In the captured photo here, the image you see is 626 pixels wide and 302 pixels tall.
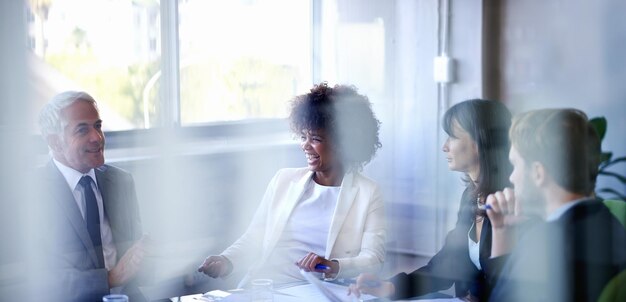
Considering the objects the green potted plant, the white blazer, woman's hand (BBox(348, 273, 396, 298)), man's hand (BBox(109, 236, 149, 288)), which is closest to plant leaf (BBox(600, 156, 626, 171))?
the green potted plant

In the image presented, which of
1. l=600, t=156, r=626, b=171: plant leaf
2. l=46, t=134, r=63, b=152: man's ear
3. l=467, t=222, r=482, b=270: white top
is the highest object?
l=46, t=134, r=63, b=152: man's ear

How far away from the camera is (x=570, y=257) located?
1.34 m

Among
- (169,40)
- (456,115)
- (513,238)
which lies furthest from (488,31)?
(169,40)

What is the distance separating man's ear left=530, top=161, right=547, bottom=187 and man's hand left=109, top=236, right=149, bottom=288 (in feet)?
3.27

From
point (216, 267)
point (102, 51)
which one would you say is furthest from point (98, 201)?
point (102, 51)

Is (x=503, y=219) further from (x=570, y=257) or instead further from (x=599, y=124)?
(x=599, y=124)

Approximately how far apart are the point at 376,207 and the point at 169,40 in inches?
30.9

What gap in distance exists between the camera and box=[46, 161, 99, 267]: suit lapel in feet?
5.97

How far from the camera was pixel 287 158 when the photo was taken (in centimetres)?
248

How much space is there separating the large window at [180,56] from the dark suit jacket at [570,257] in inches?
43.2

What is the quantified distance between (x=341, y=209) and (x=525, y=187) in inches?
29.7

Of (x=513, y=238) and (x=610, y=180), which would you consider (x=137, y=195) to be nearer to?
(x=513, y=238)

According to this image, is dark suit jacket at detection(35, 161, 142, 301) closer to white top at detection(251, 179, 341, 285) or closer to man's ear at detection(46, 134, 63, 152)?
man's ear at detection(46, 134, 63, 152)

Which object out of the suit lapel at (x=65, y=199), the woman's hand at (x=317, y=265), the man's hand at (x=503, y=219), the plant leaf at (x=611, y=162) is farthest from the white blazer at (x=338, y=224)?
the plant leaf at (x=611, y=162)
